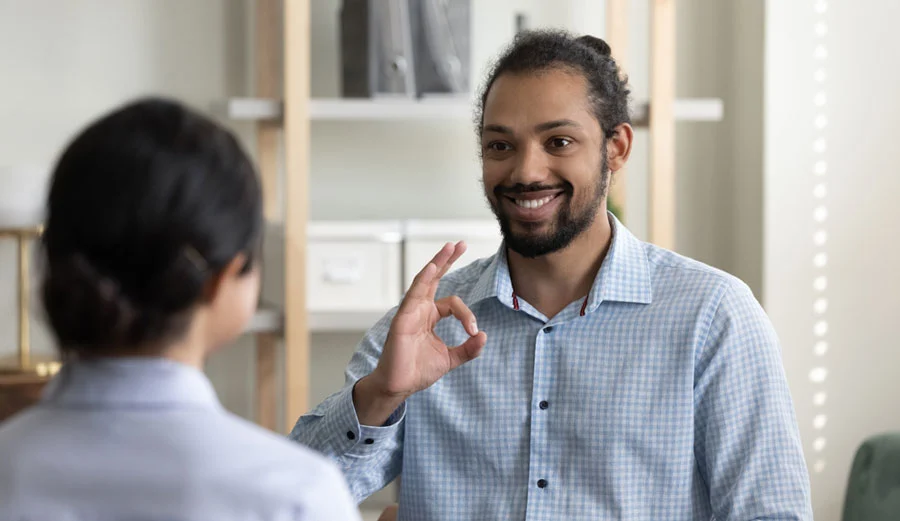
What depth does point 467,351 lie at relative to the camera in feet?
4.53

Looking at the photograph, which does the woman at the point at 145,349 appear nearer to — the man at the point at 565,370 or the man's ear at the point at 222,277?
the man's ear at the point at 222,277

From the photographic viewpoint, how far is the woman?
668mm

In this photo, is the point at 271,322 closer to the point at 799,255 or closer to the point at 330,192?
the point at 330,192

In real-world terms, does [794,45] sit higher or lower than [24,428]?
higher

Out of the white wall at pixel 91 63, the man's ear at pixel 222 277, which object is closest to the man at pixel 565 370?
the man's ear at pixel 222 277

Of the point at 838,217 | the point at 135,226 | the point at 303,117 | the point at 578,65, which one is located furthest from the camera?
the point at 838,217

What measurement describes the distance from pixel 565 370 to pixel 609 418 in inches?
3.4

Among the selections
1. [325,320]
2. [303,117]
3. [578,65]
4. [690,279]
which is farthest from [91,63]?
[690,279]

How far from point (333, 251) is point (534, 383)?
1086mm

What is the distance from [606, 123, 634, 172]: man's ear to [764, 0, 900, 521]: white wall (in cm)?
113

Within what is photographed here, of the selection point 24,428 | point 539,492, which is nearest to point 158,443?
point 24,428

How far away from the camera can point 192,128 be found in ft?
2.39

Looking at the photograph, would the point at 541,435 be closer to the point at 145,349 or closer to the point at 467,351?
the point at 467,351

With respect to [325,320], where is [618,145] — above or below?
above
